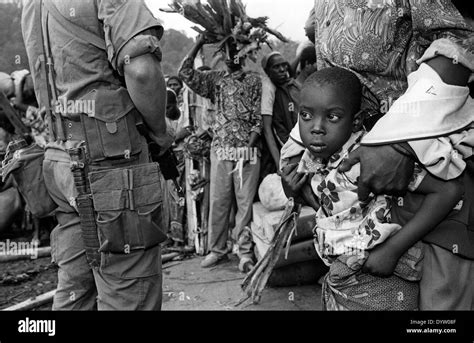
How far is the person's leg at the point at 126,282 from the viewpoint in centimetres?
222

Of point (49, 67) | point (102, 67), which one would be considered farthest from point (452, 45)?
point (49, 67)

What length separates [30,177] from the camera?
248cm

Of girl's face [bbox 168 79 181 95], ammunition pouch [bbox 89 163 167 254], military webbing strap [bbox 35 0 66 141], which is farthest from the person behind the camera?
girl's face [bbox 168 79 181 95]

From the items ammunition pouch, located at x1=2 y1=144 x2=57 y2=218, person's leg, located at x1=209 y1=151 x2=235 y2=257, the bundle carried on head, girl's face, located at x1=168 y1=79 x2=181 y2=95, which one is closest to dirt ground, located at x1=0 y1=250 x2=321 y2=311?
person's leg, located at x1=209 y1=151 x2=235 y2=257

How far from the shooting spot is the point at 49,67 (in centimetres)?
231

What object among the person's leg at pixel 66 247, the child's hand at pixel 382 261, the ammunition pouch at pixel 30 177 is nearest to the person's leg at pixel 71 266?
the person's leg at pixel 66 247

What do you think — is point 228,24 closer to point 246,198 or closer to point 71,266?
point 246,198

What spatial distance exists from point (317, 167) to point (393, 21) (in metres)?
0.59

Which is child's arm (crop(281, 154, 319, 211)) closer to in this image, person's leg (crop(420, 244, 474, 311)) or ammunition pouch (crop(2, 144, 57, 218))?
person's leg (crop(420, 244, 474, 311))

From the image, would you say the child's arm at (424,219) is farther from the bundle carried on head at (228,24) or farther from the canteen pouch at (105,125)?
the bundle carried on head at (228,24)

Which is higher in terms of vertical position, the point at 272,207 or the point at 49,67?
the point at 49,67

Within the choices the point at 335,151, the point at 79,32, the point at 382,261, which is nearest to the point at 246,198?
the point at 79,32

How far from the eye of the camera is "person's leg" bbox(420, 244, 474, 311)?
1485 millimetres
